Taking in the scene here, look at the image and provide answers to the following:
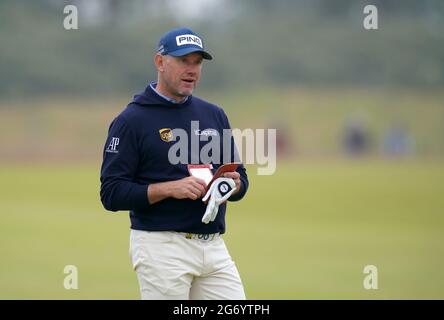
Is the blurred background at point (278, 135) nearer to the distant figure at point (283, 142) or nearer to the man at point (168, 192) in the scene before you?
the distant figure at point (283, 142)

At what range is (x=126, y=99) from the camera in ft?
171

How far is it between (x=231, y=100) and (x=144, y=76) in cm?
517

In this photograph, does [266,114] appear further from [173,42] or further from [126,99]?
[173,42]

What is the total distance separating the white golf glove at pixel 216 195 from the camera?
5988 mm

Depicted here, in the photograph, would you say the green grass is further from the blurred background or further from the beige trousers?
the beige trousers

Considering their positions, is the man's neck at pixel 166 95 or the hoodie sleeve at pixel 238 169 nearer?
the man's neck at pixel 166 95

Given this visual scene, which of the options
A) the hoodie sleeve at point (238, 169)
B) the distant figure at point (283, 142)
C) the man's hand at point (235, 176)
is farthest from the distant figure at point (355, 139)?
the man's hand at point (235, 176)

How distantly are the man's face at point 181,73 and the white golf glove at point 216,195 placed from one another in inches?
26.0

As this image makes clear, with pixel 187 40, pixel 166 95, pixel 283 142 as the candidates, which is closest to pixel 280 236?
pixel 166 95

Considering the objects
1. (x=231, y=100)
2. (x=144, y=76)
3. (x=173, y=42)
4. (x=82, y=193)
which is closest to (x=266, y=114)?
(x=231, y=100)

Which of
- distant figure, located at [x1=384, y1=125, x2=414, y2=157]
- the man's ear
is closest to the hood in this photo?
the man's ear

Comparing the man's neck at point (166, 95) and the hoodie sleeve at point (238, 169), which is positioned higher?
the man's neck at point (166, 95)

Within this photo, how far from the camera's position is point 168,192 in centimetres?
596

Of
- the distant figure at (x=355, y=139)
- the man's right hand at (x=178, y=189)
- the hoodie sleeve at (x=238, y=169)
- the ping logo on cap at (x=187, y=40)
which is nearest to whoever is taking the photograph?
the man's right hand at (x=178, y=189)
